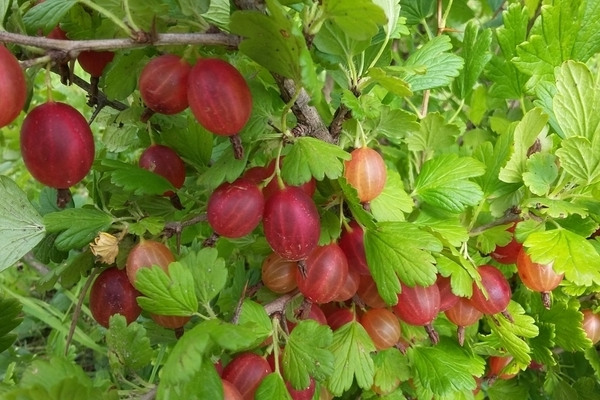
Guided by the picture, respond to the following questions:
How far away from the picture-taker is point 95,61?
0.63 metres

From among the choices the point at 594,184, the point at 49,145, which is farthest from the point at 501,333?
the point at 49,145

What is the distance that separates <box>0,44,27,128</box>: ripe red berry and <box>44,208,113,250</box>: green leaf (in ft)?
0.65

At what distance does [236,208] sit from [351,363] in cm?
31

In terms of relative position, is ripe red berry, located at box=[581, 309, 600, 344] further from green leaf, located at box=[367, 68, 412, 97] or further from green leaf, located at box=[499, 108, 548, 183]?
green leaf, located at box=[367, 68, 412, 97]

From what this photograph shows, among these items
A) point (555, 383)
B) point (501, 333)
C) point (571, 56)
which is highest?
point (571, 56)

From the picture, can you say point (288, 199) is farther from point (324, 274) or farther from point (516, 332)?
point (516, 332)

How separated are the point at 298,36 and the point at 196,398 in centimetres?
39

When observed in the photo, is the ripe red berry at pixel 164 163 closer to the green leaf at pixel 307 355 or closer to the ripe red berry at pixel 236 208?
the ripe red berry at pixel 236 208

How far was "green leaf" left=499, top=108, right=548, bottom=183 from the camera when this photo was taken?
69cm

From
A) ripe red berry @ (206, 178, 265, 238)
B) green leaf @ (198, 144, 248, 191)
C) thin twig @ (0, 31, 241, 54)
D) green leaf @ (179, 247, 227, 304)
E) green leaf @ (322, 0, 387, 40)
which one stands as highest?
green leaf @ (322, 0, 387, 40)

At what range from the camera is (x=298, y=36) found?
1.47 feet

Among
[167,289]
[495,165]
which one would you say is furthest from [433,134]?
[167,289]

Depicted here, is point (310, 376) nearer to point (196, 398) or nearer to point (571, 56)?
point (196, 398)

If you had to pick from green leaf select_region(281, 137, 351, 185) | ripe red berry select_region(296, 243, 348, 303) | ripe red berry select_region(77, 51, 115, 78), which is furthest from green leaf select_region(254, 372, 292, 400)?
ripe red berry select_region(77, 51, 115, 78)
